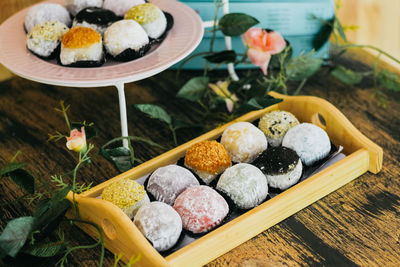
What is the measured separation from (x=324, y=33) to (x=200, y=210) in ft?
2.14

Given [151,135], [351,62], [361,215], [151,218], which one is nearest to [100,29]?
[151,135]

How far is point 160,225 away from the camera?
0.72 metres

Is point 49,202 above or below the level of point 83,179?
above

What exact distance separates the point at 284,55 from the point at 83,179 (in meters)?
0.50

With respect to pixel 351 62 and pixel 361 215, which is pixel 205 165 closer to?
pixel 361 215

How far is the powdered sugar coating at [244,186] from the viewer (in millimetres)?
792

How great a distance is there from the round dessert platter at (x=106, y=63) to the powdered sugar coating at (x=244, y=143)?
16 centimetres

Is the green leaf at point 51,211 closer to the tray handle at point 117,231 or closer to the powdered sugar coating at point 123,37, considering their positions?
the tray handle at point 117,231

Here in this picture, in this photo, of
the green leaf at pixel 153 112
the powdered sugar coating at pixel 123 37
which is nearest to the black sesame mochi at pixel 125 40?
the powdered sugar coating at pixel 123 37

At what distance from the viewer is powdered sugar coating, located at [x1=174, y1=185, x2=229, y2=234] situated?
0.75 metres

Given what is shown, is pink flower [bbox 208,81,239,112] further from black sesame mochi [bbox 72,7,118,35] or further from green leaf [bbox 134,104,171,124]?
→ black sesame mochi [bbox 72,7,118,35]

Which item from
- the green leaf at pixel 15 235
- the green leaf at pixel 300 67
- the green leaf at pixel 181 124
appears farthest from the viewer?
the green leaf at pixel 300 67

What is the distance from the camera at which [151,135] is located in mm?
1079

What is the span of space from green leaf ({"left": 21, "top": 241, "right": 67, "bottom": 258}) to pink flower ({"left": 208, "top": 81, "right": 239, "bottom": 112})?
1.64 ft
